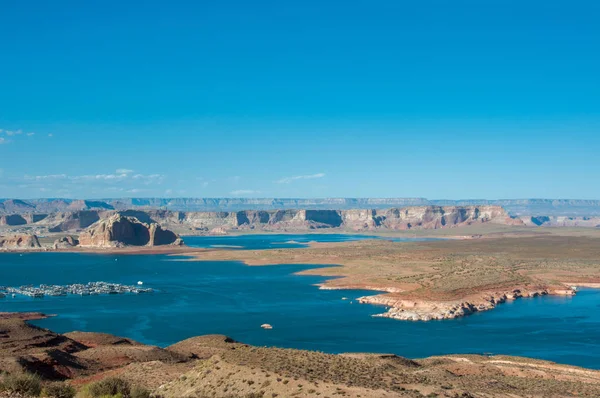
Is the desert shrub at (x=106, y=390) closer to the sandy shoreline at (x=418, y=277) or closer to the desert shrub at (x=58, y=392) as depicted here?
the desert shrub at (x=58, y=392)

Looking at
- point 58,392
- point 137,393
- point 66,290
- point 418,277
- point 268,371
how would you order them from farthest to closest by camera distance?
point 418,277 → point 66,290 → point 268,371 → point 58,392 → point 137,393

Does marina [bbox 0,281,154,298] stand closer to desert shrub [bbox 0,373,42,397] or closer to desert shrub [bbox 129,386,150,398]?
desert shrub [bbox 0,373,42,397]

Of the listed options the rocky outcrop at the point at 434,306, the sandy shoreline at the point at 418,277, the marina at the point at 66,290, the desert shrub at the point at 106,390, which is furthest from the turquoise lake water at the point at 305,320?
the desert shrub at the point at 106,390

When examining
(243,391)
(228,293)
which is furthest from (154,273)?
(243,391)

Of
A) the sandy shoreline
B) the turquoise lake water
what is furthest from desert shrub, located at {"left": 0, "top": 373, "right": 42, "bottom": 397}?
the sandy shoreline

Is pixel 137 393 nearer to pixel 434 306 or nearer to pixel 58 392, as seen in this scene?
pixel 58 392

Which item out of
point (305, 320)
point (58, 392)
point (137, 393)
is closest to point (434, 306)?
point (305, 320)
